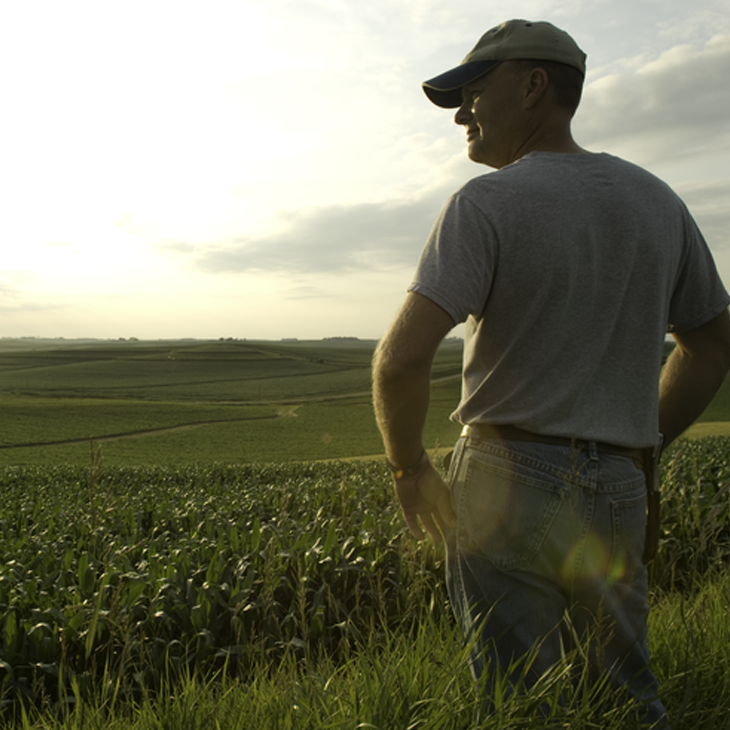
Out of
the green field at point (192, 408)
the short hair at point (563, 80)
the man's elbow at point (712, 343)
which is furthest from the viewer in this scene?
the green field at point (192, 408)

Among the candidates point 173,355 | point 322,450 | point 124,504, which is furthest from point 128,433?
point 173,355

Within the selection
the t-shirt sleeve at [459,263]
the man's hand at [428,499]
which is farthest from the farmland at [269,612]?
the t-shirt sleeve at [459,263]

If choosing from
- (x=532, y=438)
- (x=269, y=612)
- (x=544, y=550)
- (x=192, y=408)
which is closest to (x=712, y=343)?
(x=532, y=438)

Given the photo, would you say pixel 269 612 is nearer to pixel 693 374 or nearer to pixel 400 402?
pixel 400 402

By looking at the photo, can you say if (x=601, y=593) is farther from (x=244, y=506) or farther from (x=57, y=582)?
(x=244, y=506)

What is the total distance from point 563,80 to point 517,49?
0.69 ft

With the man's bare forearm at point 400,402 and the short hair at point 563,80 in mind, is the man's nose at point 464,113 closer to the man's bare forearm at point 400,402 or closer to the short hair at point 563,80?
the short hair at point 563,80

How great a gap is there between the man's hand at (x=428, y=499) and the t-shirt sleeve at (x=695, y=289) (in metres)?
1.14

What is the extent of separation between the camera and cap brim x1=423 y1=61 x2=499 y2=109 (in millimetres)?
2023

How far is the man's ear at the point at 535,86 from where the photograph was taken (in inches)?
78.1

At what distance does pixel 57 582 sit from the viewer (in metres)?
5.44

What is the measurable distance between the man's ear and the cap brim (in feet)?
0.44

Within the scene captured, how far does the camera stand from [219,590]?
473cm

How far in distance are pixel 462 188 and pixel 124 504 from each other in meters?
11.5
